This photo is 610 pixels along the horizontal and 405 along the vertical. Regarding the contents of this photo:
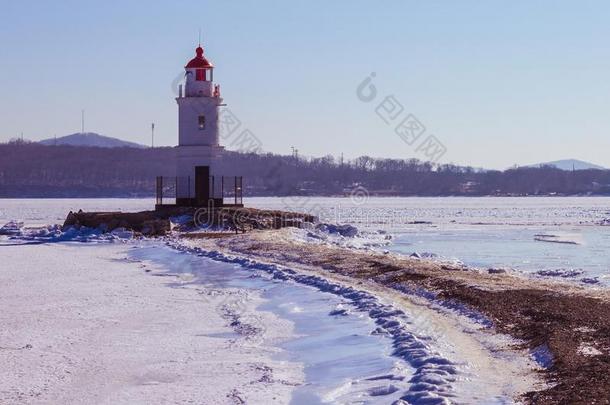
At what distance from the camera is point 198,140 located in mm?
36656

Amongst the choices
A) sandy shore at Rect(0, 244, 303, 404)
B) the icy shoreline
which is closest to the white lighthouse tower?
sandy shore at Rect(0, 244, 303, 404)

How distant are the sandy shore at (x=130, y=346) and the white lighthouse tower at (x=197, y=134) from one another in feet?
55.5

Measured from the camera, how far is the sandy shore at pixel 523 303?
29.2 feet

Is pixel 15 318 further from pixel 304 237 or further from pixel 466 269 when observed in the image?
pixel 304 237

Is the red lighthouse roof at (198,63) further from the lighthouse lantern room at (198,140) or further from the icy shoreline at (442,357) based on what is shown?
the icy shoreline at (442,357)

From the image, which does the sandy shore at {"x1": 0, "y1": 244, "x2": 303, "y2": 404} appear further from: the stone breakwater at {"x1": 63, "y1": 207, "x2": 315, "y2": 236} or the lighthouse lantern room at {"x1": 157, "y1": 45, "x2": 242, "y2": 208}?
the lighthouse lantern room at {"x1": 157, "y1": 45, "x2": 242, "y2": 208}

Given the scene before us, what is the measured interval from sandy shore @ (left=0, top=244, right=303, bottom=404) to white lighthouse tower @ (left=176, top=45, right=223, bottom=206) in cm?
1692

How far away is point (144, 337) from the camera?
12625mm

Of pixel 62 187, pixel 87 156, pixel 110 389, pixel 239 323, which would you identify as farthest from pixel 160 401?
pixel 87 156

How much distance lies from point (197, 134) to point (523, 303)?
23895mm

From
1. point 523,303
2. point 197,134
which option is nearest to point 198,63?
point 197,134

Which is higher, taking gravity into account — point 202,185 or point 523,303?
point 202,185

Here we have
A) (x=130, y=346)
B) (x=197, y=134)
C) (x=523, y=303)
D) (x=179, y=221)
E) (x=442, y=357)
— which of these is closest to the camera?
(x=442, y=357)

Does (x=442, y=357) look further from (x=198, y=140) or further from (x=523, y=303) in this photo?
(x=198, y=140)
